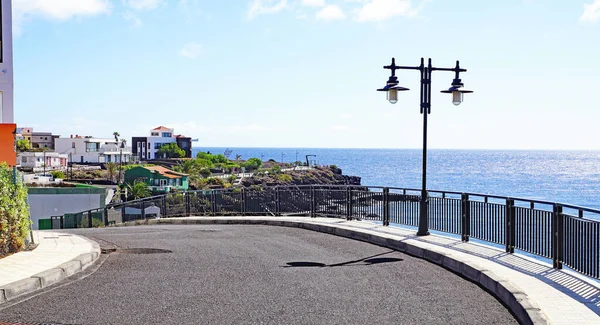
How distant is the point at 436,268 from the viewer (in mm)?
11328

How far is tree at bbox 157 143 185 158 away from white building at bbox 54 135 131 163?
9.07m

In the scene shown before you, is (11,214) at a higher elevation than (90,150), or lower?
lower

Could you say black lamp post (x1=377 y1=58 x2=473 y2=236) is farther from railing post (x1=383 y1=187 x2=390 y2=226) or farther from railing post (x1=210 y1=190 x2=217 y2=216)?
railing post (x1=210 y1=190 x2=217 y2=216)

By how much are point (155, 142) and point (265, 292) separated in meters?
183

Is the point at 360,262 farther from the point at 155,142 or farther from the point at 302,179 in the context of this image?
the point at 155,142

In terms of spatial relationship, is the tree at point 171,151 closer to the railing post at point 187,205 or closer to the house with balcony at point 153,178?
the house with balcony at point 153,178

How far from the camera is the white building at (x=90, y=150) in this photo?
172 meters

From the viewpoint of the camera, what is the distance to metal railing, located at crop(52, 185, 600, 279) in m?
9.97

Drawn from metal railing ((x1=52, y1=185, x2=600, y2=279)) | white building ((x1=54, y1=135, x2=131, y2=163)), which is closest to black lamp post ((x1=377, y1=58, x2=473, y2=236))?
metal railing ((x1=52, y1=185, x2=600, y2=279))

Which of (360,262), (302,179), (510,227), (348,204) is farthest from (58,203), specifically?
(302,179)

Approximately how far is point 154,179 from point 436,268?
3630 inches

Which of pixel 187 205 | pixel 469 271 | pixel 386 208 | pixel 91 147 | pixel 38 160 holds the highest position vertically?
pixel 91 147

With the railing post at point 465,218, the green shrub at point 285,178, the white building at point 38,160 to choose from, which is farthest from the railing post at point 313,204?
the white building at point 38,160

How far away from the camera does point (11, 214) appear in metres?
12.3
